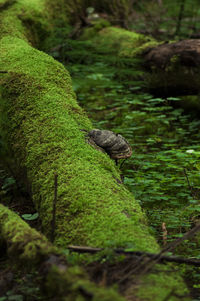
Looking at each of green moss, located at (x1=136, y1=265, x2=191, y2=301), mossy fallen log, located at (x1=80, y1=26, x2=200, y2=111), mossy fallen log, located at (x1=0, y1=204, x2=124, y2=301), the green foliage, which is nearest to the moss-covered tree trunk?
green moss, located at (x1=136, y1=265, x2=191, y2=301)

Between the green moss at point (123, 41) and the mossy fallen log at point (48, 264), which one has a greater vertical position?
the green moss at point (123, 41)

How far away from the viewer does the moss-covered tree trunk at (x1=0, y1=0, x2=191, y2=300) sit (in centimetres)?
203

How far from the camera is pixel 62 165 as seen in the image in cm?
271

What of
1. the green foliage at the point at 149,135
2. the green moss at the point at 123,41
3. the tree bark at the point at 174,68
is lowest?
the green foliage at the point at 149,135

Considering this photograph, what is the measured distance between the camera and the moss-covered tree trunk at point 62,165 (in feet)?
6.66

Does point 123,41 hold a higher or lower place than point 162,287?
higher

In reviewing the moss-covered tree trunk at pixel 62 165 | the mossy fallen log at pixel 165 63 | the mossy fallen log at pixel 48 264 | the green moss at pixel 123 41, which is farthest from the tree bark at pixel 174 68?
the mossy fallen log at pixel 48 264

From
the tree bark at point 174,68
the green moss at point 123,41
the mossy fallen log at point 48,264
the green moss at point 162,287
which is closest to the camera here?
the mossy fallen log at point 48,264

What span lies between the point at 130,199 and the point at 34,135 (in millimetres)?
1186

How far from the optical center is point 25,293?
2.04m

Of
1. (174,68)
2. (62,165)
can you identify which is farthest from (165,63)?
(62,165)

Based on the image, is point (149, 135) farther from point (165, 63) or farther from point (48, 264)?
point (48, 264)

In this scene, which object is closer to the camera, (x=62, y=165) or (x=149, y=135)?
(x=62, y=165)

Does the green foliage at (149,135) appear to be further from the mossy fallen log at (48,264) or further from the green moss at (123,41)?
the mossy fallen log at (48,264)
